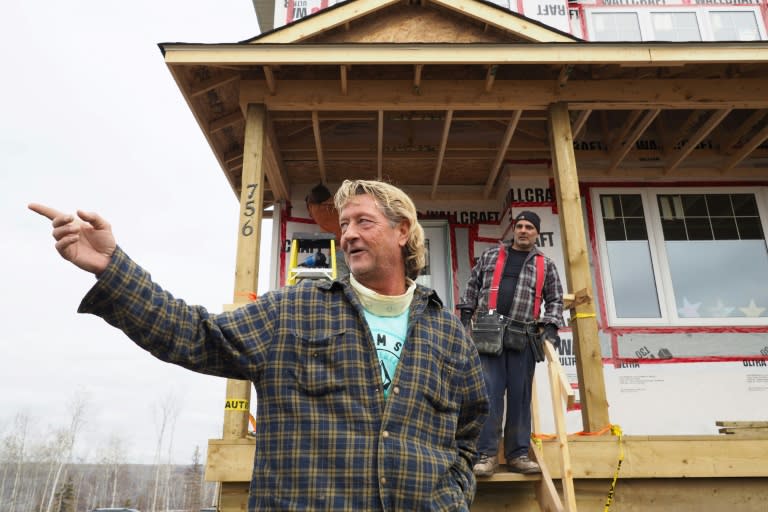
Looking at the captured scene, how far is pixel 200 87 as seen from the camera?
18.3 ft

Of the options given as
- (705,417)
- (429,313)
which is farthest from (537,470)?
(705,417)

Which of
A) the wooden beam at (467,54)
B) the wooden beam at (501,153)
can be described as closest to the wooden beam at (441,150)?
the wooden beam at (501,153)

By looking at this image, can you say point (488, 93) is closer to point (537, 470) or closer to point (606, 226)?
point (606, 226)

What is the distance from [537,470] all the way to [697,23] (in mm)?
11041

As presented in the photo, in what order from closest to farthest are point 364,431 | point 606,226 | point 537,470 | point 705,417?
1. point 364,431
2. point 537,470
3. point 705,417
4. point 606,226

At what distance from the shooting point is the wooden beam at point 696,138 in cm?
593

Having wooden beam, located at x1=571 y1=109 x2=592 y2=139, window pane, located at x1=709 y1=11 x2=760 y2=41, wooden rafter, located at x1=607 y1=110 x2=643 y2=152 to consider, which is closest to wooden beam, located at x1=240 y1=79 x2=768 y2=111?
wooden beam, located at x1=571 y1=109 x2=592 y2=139

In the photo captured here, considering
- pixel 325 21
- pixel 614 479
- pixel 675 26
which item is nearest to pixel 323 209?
pixel 325 21

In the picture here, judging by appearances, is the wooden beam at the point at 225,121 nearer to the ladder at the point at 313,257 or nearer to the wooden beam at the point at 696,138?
the ladder at the point at 313,257

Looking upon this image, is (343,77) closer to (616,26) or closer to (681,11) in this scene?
(616,26)

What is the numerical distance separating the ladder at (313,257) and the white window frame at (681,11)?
785cm

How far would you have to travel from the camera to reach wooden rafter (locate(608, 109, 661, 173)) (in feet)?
19.8

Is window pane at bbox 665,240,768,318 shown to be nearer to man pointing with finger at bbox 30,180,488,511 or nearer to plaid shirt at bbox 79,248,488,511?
man pointing with finger at bbox 30,180,488,511

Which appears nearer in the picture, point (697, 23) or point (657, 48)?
point (657, 48)
